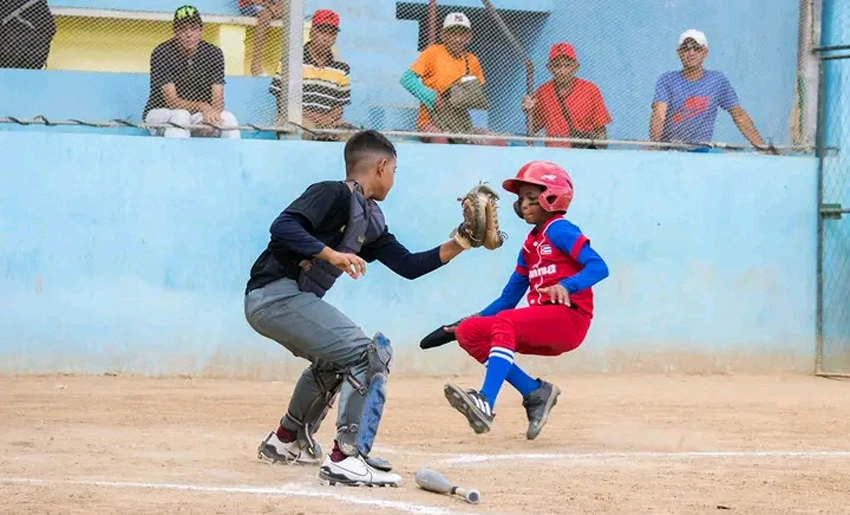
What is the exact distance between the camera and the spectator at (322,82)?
10.6m

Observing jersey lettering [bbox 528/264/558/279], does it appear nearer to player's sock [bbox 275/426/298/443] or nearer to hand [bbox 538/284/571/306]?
hand [bbox 538/284/571/306]

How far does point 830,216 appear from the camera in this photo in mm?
12211

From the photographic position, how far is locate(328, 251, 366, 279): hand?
6023 mm

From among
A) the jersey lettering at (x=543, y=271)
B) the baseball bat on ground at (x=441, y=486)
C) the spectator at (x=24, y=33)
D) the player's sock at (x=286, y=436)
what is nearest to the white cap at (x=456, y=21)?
the spectator at (x=24, y=33)

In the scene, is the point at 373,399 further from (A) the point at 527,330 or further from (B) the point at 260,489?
(A) the point at 527,330

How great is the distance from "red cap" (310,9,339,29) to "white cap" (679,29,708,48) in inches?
116

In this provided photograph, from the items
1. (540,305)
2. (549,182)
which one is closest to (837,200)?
(549,182)

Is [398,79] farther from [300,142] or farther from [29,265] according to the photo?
[29,265]

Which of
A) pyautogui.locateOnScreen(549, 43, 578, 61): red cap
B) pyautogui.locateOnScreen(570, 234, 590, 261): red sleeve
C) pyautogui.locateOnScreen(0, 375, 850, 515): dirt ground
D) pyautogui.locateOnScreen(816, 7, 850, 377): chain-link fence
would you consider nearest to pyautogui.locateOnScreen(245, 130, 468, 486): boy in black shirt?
pyautogui.locateOnScreen(0, 375, 850, 515): dirt ground

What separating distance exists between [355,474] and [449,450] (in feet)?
4.93

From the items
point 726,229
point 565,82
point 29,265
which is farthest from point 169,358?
point 726,229

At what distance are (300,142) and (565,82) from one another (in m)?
2.19

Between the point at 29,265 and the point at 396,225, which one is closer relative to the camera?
the point at 29,265

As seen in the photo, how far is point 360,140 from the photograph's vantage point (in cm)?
652
